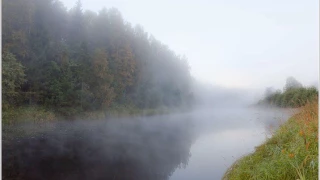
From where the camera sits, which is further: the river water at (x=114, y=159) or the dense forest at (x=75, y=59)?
the dense forest at (x=75, y=59)

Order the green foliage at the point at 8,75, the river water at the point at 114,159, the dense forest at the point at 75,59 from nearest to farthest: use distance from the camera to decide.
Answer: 1. the river water at the point at 114,159
2. the green foliage at the point at 8,75
3. the dense forest at the point at 75,59

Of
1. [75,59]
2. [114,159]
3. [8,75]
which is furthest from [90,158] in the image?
[75,59]

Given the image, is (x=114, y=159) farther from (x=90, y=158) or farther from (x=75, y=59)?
(x=75, y=59)

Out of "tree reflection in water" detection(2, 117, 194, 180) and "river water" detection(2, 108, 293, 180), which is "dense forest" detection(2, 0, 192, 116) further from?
"river water" detection(2, 108, 293, 180)

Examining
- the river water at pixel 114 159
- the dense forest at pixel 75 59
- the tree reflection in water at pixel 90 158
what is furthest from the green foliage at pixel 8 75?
the river water at pixel 114 159

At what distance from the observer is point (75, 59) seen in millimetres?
Result: 26016

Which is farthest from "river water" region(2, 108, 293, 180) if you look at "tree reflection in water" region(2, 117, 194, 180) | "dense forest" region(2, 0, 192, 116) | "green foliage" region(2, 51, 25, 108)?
"dense forest" region(2, 0, 192, 116)

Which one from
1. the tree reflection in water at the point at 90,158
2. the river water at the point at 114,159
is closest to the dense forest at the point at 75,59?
the tree reflection in water at the point at 90,158

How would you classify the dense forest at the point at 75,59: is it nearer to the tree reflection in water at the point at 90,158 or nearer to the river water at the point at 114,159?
the tree reflection in water at the point at 90,158

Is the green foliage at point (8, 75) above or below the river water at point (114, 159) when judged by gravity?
above

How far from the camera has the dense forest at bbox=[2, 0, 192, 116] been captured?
67.8 feet

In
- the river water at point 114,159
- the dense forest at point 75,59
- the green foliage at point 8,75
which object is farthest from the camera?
the dense forest at point 75,59

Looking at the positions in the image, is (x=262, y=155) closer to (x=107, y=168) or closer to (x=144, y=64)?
(x=107, y=168)

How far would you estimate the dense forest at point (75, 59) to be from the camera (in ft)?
67.8
